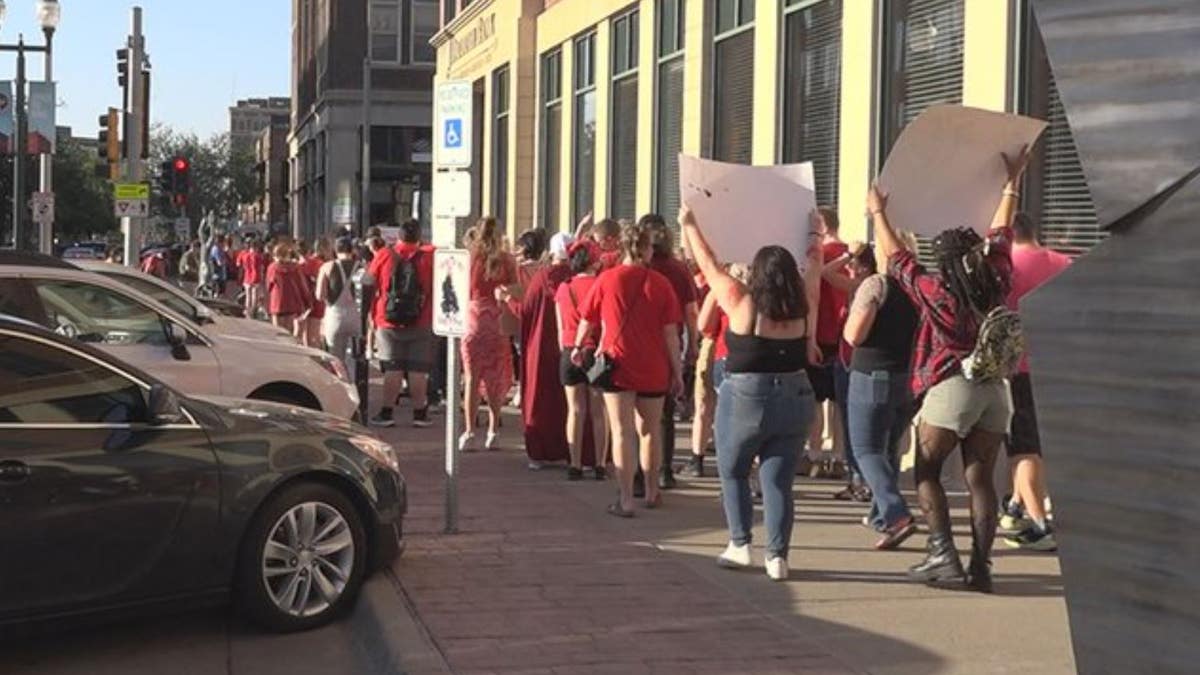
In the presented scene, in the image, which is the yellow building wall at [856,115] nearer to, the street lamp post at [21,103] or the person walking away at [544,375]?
the person walking away at [544,375]

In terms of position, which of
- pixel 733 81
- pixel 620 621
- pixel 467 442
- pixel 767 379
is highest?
pixel 733 81

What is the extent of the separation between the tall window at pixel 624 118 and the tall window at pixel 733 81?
11.0 feet

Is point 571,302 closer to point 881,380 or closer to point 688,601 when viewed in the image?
point 881,380

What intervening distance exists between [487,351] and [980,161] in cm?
663

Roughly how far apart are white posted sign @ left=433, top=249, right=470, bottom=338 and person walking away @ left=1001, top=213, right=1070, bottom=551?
10.1ft

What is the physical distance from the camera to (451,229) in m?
8.60

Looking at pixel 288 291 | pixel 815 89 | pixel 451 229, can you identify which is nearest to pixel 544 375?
pixel 451 229

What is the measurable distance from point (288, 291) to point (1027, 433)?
457 inches

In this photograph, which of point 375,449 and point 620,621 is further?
point 375,449

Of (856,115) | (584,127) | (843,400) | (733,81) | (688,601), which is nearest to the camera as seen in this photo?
(688,601)

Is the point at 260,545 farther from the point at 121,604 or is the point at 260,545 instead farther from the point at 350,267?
the point at 350,267

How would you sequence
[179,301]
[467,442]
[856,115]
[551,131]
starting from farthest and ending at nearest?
[551,131] < [856,115] < [467,442] < [179,301]

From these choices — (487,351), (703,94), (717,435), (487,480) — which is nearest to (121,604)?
(717,435)

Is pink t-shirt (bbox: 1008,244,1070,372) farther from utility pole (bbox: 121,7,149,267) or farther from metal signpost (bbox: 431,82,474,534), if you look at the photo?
utility pole (bbox: 121,7,149,267)
